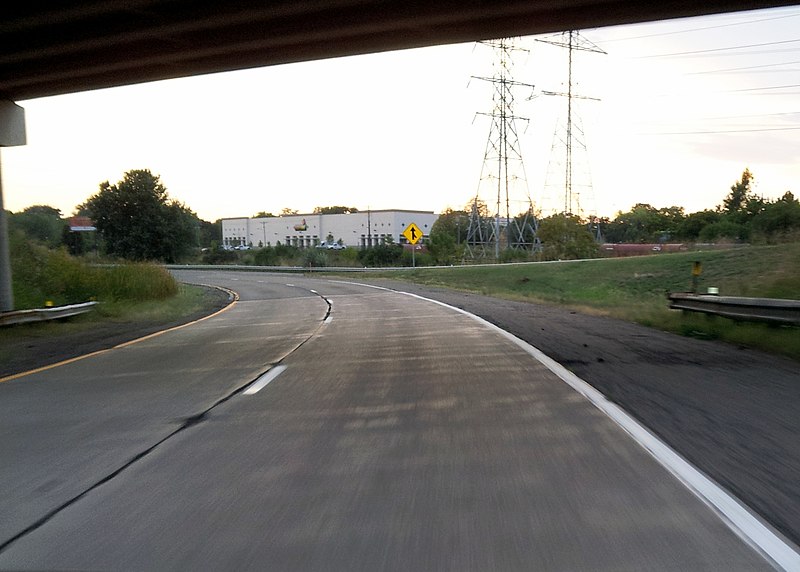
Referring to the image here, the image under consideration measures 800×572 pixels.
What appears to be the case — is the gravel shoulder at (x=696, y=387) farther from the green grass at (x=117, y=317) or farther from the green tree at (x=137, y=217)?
the green tree at (x=137, y=217)

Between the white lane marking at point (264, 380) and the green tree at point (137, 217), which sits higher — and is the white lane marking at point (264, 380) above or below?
below

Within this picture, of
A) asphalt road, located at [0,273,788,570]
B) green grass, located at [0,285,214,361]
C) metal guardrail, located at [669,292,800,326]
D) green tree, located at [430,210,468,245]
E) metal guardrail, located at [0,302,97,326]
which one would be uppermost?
green tree, located at [430,210,468,245]

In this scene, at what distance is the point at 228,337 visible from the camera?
16.2m

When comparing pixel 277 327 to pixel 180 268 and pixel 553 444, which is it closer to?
pixel 553 444

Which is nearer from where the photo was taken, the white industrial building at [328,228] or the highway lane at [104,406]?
the highway lane at [104,406]

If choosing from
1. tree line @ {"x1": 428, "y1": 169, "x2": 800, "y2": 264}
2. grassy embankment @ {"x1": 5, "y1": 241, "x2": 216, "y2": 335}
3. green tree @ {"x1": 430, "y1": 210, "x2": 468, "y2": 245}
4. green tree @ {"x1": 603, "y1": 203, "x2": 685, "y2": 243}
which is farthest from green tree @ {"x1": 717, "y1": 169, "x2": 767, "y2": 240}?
grassy embankment @ {"x1": 5, "y1": 241, "x2": 216, "y2": 335}

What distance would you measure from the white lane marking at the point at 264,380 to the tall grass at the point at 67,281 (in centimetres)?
1342

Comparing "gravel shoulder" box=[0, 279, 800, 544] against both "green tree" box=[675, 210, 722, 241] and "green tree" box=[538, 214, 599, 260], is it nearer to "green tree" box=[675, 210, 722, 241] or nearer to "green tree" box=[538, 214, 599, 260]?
"green tree" box=[538, 214, 599, 260]

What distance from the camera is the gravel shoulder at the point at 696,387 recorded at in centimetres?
534

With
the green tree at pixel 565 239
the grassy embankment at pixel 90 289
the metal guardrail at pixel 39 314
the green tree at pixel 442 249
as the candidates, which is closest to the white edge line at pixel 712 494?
the metal guardrail at pixel 39 314

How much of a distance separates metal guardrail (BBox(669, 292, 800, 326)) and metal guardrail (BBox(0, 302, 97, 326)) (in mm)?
15943

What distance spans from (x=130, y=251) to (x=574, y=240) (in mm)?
36319

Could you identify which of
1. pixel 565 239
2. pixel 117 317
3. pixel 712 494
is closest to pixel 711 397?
pixel 712 494

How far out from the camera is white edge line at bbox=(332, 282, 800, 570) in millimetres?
3990
